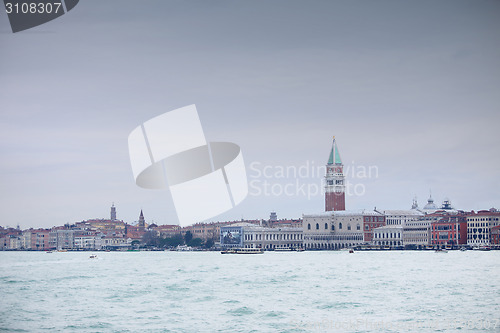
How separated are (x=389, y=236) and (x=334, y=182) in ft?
30.6

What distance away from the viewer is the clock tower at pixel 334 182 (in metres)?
78.3

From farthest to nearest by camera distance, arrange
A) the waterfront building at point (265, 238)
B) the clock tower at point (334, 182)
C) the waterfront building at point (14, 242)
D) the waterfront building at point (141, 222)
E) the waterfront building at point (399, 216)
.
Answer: the waterfront building at point (141, 222), the waterfront building at point (14, 242), the waterfront building at point (265, 238), the clock tower at point (334, 182), the waterfront building at point (399, 216)

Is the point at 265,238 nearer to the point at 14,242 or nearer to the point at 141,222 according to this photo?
the point at 141,222

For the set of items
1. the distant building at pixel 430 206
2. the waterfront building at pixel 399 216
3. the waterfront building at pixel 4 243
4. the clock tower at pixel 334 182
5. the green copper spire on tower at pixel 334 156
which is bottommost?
the waterfront building at pixel 4 243

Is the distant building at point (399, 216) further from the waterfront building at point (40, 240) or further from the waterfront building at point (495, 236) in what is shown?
the waterfront building at point (40, 240)

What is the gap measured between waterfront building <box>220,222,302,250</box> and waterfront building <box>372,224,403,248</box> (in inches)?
371

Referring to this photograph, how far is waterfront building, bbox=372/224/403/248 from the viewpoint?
70812 millimetres

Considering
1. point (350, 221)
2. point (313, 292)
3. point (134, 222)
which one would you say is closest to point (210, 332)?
point (313, 292)

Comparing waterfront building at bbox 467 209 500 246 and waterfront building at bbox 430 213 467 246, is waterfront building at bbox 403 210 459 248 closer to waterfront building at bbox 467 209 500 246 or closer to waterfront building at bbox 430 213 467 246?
waterfront building at bbox 430 213 467 246

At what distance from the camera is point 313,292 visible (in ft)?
66.8

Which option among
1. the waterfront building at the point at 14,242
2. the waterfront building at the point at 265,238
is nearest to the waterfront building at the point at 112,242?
the waterfront building at the point at 14,242

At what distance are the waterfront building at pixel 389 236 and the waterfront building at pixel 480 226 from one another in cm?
622

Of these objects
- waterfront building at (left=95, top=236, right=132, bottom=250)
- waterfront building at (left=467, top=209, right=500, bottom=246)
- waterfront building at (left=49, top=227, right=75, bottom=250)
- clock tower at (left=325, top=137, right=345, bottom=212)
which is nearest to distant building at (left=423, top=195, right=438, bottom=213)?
clock tower at (left=325, top=137, right=345, bottom=212)

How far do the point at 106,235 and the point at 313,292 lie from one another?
90.2 meters
